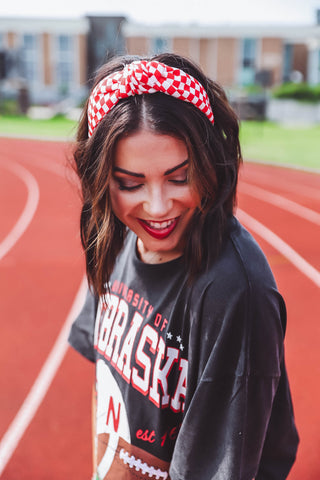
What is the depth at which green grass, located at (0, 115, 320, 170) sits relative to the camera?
13031 millimetres

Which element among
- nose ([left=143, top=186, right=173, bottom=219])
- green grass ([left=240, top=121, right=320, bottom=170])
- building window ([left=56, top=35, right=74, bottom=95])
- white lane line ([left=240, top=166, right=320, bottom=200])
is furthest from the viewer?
building window ([left=56, top=35, right=74, bottom=95])

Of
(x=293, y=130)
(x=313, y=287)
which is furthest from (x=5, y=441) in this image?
(x=293, y=130)

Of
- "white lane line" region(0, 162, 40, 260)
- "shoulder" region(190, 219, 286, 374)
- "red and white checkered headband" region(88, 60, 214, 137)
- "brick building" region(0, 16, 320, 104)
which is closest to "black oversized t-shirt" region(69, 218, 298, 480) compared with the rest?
"shoulder" region(190, 219, 286, 374)

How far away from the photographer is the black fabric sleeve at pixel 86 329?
158 cm

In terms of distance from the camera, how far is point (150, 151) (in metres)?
1.03

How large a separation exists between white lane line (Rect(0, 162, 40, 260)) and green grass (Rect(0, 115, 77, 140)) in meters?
4.81

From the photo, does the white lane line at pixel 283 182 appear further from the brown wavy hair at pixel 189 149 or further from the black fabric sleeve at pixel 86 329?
the brown wavy hair at pixel 189 149

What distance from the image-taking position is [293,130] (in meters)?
19.4

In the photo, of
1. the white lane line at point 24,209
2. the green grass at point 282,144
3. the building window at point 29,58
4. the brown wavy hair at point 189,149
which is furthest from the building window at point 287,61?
the brown wavy hair at point 189,149

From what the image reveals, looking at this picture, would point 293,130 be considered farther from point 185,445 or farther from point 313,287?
point 185,445

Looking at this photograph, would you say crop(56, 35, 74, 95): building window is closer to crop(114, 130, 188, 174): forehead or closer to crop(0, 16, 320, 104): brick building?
crop(0, 16, 320, 104): brick building

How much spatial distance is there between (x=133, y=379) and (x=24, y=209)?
712cm

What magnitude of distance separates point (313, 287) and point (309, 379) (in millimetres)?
1711

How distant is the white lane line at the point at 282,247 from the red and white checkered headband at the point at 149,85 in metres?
4.18
